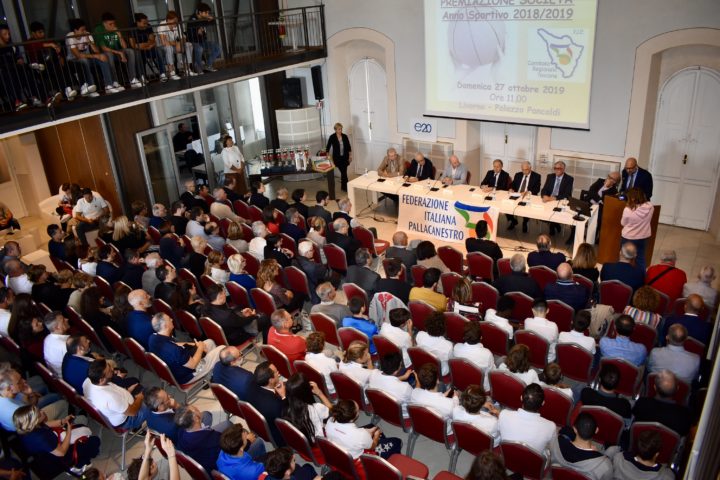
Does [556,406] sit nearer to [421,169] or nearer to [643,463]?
[643,463]

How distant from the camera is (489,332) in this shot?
6070 mm

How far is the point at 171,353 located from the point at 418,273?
313 cm

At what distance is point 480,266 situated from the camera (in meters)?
7.70

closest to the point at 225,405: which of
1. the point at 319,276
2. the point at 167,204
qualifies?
the point at 319,276

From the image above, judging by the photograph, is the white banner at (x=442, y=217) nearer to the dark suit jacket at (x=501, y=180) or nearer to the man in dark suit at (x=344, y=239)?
the dark suit jacket at (x=501, y=180)

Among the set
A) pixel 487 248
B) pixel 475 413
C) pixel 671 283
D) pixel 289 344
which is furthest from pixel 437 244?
pixel 475 413

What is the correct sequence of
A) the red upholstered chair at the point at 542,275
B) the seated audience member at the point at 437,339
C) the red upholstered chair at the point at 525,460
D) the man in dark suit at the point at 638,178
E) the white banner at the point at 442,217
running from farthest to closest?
the white banner at the point at 442,217, the man in dark suit at the point at 638,178, the red upholstered chair at the point at 542,275, the seated audience member at the point at 437,339, the red upholstered chair at the point at 525,460

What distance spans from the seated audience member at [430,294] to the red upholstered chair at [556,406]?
1.78 metres

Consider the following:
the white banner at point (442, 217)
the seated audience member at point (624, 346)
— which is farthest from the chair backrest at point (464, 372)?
the white banner at point (442, 217)

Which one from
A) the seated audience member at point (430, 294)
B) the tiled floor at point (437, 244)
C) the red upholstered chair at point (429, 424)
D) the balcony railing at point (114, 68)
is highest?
the balcony railing at point (114, 68)

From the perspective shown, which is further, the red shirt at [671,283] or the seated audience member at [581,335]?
the red shirt at [671,283]

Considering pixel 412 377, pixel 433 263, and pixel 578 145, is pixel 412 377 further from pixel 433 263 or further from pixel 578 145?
pixel 578 145

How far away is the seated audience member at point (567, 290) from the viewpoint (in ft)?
21.0

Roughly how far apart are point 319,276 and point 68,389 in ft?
10.9
